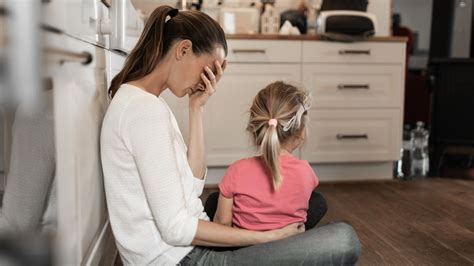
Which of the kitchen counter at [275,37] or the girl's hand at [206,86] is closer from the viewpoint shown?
the girl's hand at [206,86]

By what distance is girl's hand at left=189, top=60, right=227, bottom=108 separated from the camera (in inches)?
50.7

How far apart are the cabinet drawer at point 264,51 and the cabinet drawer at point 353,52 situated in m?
0.07

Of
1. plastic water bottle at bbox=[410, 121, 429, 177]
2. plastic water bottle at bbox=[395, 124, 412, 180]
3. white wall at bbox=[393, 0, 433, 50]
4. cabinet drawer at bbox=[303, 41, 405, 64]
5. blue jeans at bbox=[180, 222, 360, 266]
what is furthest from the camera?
white wall at bbox=[393, 0, 433, 50]

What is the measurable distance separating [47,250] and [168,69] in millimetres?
874

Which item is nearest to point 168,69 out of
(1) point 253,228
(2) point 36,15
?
(1) point 253,228

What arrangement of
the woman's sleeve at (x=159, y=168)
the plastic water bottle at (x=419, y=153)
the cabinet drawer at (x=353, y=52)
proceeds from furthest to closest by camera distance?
1. the plastic water bottle at (x=419, y=153)
2. the cabinet drawer at (x=353, y=52)
3. the woman's sleeve at (x=159, y=168)

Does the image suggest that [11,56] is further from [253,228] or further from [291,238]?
[253,228]

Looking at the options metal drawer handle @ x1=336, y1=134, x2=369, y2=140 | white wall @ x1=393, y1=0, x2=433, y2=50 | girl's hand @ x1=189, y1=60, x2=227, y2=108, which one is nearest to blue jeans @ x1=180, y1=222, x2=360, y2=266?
girl's hand @ x1=189, y1=60, x2=227, y2=108

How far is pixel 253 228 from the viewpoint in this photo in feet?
4.47

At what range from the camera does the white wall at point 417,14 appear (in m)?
8.05

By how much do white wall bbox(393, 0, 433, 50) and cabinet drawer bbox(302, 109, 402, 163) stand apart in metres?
4.97

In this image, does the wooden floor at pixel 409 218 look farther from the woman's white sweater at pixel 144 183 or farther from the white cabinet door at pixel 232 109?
the woman's white sweater at pixel 144 183

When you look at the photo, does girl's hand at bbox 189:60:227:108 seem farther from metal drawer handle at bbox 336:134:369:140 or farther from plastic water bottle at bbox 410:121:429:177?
plastic water bottle at bbox 410:121:429:177

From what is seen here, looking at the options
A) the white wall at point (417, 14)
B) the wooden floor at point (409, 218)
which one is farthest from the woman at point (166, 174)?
the white wall at point (417, 14)
